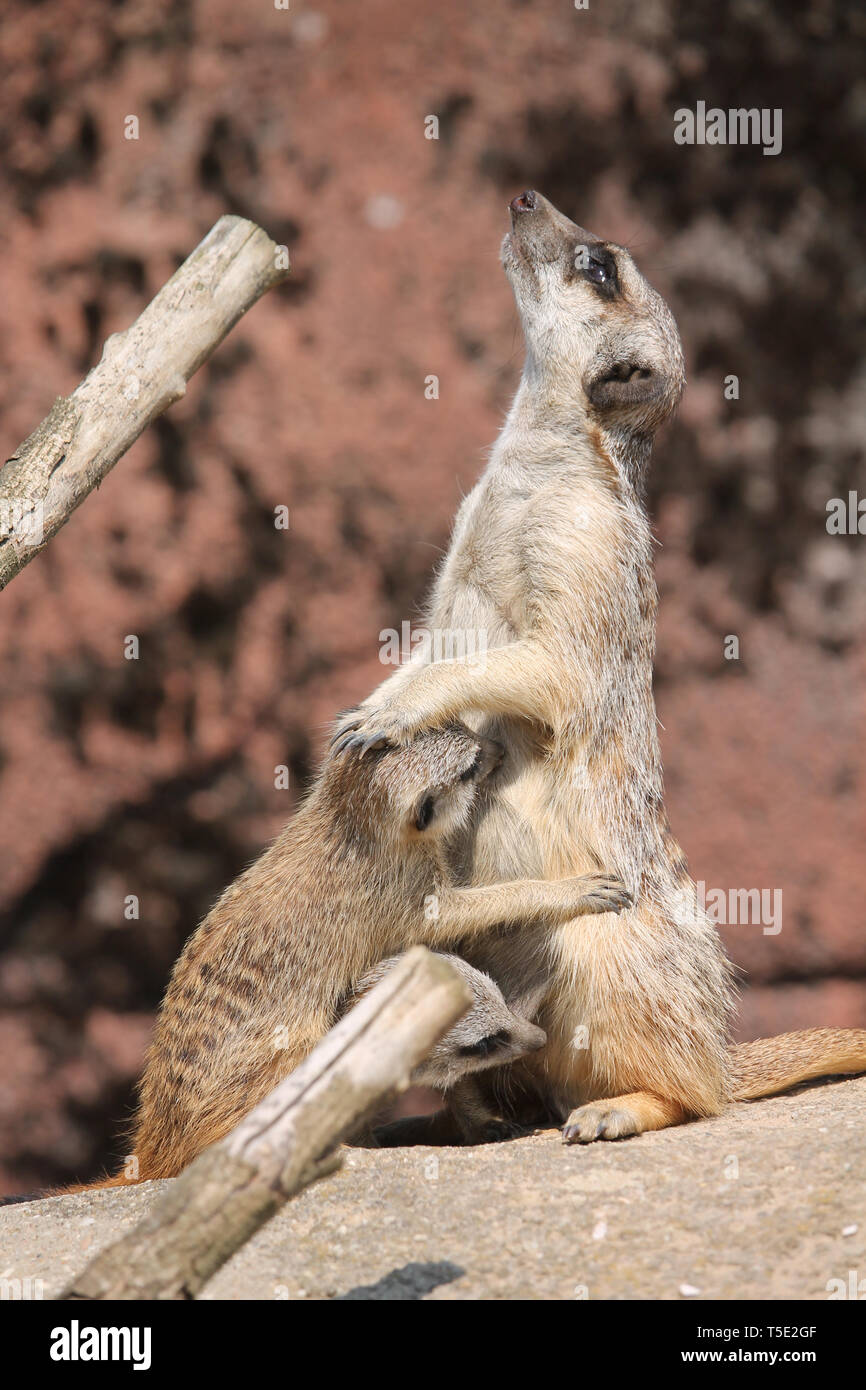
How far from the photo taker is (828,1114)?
3.14 meters

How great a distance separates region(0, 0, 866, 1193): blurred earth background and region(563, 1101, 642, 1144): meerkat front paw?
7.84ft

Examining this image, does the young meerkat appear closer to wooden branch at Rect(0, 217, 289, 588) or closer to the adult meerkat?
the adult meerkat

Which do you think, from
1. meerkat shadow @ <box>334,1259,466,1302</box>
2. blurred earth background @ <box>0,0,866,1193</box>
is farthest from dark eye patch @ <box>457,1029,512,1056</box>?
blurred earth background @ <box>0,0,866,1193</box>

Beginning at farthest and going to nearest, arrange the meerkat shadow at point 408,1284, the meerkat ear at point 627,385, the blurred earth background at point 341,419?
the blurred earth background at point 341,419, the meerkat ear at point 627,385, the meerkat shadow at point 408,1284

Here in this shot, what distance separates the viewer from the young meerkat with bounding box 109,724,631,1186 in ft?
10.7

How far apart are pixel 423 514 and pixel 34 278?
5.84ft

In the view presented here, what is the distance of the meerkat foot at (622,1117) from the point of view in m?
3.15

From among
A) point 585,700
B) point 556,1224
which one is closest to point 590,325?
point 585,700

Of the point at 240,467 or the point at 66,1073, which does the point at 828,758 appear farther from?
the point at 66,1073

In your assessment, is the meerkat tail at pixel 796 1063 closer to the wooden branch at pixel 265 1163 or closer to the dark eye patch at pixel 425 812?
the dark eye patch at pixel 425 812

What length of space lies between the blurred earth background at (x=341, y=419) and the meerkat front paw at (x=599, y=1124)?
7.84ft

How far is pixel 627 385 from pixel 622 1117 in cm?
191

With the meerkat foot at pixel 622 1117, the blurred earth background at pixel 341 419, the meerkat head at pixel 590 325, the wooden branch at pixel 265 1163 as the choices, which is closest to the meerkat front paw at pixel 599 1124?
the meerkat foot at pixel 622 1117

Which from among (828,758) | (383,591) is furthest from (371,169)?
(828,758)
